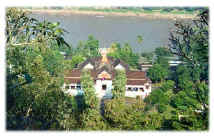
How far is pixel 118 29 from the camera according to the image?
12422 mm

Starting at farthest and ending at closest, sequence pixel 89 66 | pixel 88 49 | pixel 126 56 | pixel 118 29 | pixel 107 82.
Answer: pixel 118 29 < pixel 88 49 < pixel 126 56 < pixel 89 66 < pixel 107 82

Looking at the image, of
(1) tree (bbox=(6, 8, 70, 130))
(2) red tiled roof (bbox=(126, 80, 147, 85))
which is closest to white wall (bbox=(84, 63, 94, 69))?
(2) red tiled roof (bbox=(126, 80, 147, 85))

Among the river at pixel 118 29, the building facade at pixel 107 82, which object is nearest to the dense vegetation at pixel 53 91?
the building facade at pixel 107 82

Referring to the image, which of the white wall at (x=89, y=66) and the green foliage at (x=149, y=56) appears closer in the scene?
the white wall at (x=89, y=66)

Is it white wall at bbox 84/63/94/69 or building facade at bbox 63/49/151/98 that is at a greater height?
white wall at bbox 84/63/94/69

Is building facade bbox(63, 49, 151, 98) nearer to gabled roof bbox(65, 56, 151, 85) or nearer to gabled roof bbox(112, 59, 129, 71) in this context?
gabled roof bbox(65, 56, 151, 85)

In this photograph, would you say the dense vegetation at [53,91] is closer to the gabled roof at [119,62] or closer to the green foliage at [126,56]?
the gabled roof at [119,62]

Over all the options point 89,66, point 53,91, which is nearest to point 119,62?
point 89,66

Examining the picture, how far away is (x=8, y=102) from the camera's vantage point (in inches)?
51.8

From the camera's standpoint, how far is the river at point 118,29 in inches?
409

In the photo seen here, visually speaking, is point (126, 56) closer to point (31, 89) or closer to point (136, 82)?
point (136, 82)

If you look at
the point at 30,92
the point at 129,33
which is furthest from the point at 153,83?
the point at 30,92

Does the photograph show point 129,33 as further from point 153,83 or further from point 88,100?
point 88,100

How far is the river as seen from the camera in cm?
1039
